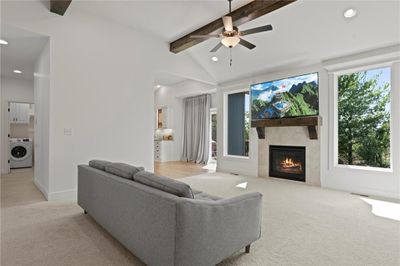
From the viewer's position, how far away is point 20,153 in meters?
6.79

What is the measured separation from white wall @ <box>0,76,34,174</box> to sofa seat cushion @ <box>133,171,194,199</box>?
253 inches

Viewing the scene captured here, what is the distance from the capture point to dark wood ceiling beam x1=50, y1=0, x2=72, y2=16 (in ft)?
11.2

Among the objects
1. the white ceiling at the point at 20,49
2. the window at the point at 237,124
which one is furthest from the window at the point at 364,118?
the white ceiling at the point at 20,49

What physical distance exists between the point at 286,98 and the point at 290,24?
5.52 ft

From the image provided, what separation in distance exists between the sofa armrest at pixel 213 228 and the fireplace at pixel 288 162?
11.6 feet

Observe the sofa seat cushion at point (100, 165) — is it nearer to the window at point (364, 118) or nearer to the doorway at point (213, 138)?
the window at point (364, 118)

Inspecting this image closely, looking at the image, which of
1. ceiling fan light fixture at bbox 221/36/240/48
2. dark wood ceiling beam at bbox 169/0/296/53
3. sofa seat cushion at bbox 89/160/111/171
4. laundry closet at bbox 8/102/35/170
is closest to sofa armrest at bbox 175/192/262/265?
sofa seat cushion at bbox 89/160/111/171

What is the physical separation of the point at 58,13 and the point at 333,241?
17.0 feet

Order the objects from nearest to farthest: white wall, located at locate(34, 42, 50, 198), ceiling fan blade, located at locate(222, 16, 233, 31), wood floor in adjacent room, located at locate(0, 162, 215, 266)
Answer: wood floor in adjacent room, located at locate(0, 162, 215, 266) → ceiling fan blade, located at locate(222, 16, 233, 31) → white wall, located at locate(34, 42, 50, 198)

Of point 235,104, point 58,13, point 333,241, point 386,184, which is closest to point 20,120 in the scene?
point 58,13

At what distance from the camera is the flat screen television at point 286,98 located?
16.0ft

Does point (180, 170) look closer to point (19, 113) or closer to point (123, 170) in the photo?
point (123, 170)

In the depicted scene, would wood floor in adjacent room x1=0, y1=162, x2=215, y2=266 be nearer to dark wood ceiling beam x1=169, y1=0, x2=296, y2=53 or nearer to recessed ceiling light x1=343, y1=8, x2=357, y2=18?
dark wood ceiling beam x1=169, y1=0, x2=296, y2=53

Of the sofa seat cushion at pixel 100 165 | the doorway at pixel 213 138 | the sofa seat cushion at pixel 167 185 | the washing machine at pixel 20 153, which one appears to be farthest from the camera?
the doorway at pixel 213 138
